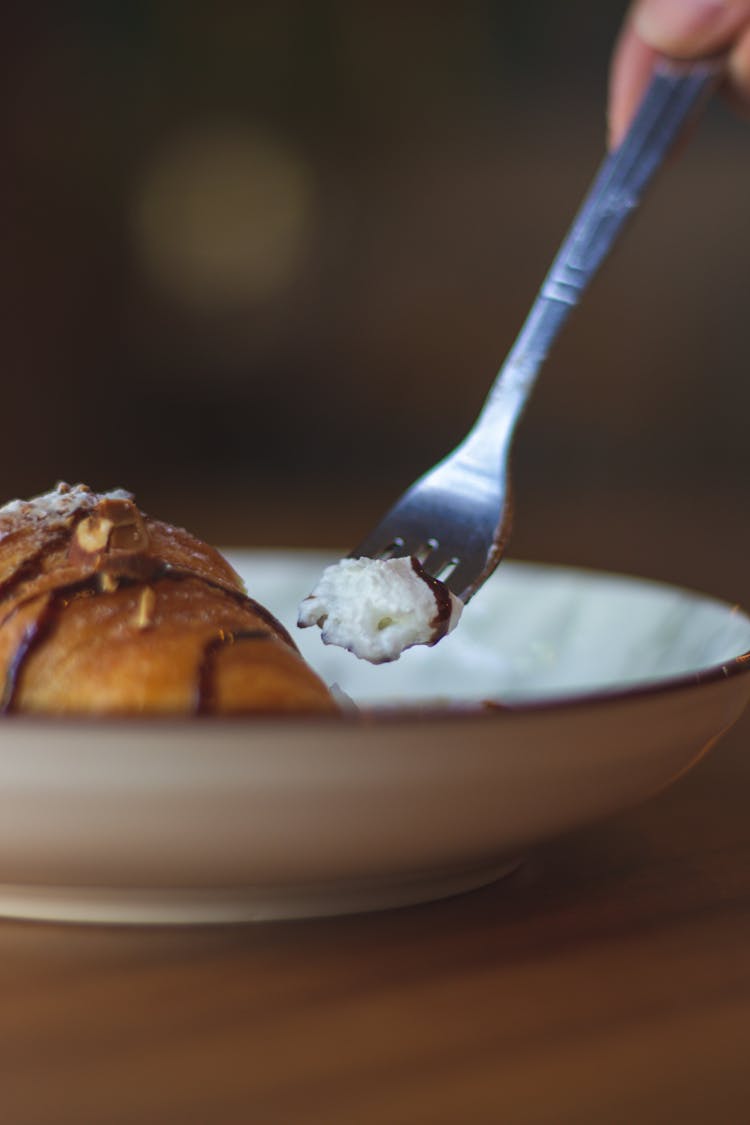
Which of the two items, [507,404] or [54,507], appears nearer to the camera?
[54,507]

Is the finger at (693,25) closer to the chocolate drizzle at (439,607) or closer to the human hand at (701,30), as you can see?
the human hand at (701,30)

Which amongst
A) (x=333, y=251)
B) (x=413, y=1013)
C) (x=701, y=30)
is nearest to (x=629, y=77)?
(x=701, y=30)

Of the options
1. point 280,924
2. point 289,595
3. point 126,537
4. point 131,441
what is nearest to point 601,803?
point 280,924

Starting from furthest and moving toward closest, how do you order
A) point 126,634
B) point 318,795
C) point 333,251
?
point 333,251, point 126,634, point 318,795

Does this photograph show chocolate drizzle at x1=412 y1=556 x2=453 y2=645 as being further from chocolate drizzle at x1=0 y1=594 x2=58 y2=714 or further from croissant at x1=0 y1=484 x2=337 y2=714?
chocolate drizzle at x1=0 y1=594 x2=58 y2=714

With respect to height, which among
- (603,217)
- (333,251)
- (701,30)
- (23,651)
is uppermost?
(701,30)

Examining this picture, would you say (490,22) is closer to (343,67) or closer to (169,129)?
(343,67)

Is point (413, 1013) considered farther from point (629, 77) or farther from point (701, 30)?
point (629, 77)
